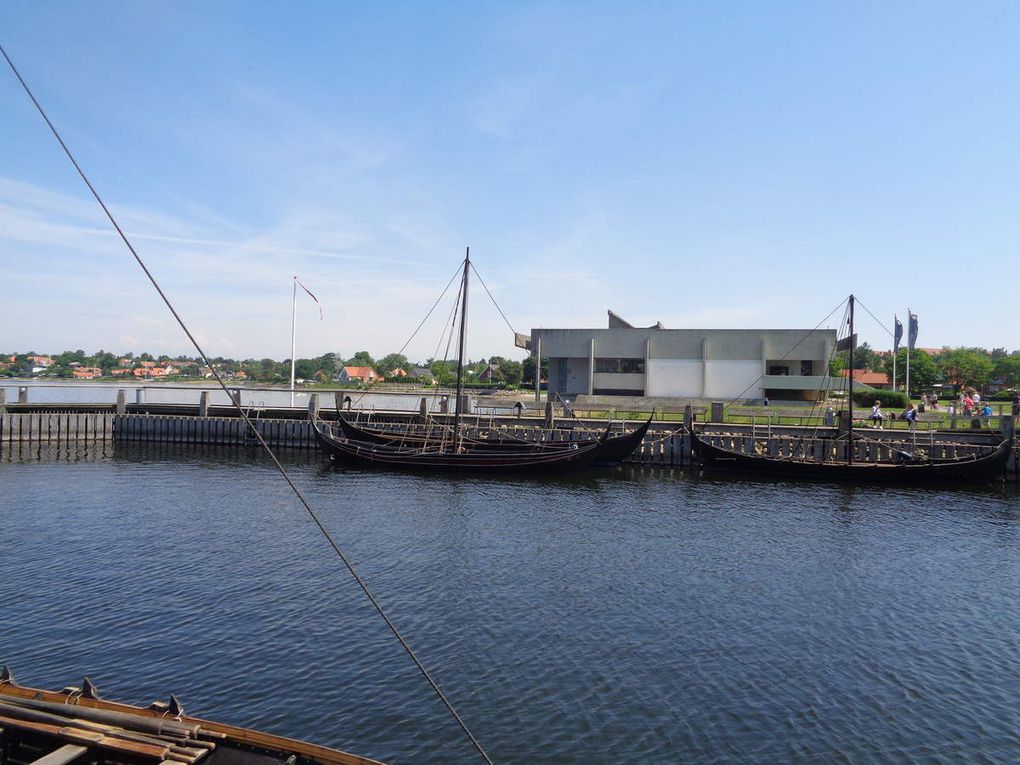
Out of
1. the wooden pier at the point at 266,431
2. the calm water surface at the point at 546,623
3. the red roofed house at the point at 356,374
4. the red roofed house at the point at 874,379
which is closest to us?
the calm water surface at the point at 546,623

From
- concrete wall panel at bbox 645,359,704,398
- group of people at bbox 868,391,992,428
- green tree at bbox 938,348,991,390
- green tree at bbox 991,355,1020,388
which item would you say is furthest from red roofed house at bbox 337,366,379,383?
green tree at bbox 991,355,1020,388

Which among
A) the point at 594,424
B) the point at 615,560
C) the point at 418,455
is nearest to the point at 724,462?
the point at 594,424

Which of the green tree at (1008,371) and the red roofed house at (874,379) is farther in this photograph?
the green tree at (1008,371)

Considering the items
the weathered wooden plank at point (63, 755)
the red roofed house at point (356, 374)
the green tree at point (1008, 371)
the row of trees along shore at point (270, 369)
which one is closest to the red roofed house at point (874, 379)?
the green tree at point (1008, 371)

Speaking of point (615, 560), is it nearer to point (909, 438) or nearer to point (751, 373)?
point (909, 438)

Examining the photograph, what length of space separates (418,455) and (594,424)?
506 inches

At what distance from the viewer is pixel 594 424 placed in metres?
45.7

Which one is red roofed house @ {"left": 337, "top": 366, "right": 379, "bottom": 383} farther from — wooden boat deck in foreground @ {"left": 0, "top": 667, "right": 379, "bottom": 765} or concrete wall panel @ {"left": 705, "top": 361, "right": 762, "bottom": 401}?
wooden boat deck in foreground @ {"left": 0, "top": 667, "right": 379, "bottom": 765}

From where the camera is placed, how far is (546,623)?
1550 cm

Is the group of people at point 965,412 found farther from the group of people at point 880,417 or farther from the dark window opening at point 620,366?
the dark window opening at point 620,366

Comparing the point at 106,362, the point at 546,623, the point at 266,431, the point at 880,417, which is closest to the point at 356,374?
the point at 106,362

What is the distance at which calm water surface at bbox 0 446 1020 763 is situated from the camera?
11.2m

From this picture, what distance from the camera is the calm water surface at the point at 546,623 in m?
11.2

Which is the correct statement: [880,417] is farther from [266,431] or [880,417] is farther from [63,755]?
[63,755]
